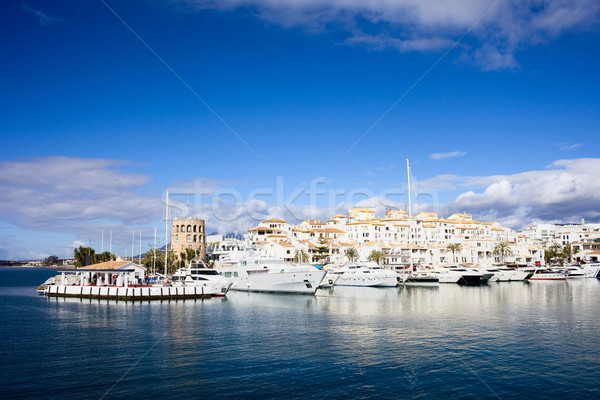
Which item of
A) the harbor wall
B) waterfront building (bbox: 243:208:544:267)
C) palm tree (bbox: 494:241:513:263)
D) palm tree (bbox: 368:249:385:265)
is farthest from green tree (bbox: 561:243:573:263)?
the harbor wall

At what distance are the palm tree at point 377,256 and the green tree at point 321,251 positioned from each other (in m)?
11.8

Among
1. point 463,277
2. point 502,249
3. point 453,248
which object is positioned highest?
point 453,248

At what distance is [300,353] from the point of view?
2617 cm

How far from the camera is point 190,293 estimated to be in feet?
181

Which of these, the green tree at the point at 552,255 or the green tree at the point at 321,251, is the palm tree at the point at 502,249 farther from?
the green tree at the point at 321,251

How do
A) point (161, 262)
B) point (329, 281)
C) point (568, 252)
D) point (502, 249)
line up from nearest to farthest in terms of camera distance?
point (329, 281), point (161, 262), point (502, 249), point (568, 252)

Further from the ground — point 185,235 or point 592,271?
point 185,235

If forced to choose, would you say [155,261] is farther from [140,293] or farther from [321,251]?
[140,293]

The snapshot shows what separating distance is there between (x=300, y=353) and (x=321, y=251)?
3575 inches

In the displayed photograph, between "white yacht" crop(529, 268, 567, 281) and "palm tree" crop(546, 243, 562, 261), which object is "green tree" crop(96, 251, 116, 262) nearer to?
"white yacht" crop(529, 268, 567, 281)

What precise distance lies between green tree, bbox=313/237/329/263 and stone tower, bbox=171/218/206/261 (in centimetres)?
2939

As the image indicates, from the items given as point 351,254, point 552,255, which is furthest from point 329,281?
point 552,255

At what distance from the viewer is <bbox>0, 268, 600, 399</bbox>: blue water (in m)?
20.1

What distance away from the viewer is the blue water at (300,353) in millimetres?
20141
